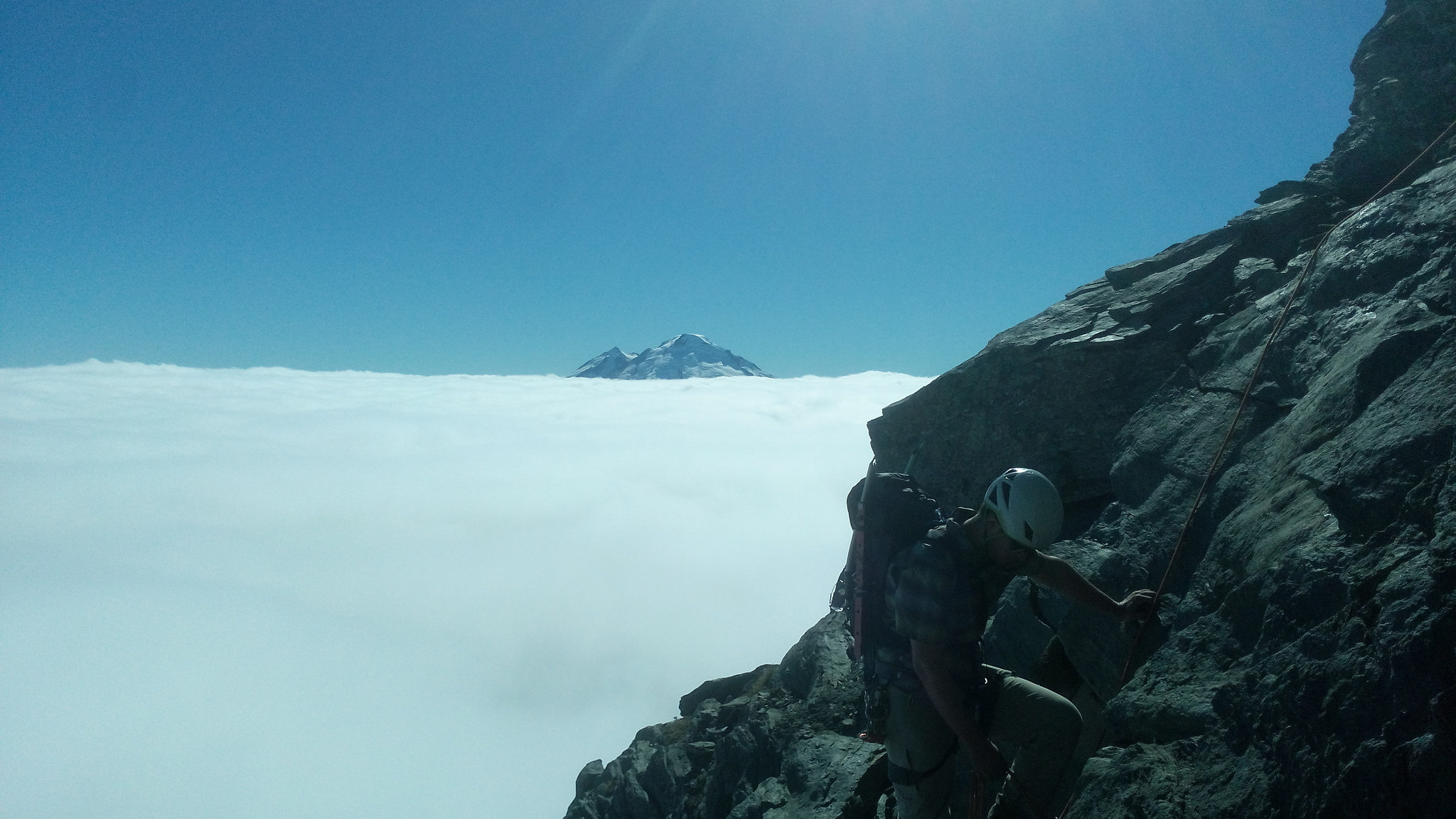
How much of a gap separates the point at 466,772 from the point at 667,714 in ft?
143

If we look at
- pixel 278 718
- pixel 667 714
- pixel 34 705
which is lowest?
pixel 667 714

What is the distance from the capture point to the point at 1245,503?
22.6ft

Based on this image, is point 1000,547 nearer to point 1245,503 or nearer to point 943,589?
point 943,589

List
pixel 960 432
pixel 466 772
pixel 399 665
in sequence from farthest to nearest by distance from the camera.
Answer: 1. pixel 399 665
2. pixel 466 772
3. pixel 960 432

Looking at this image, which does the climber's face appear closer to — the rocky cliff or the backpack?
the backpack

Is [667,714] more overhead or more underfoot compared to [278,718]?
more underfoot

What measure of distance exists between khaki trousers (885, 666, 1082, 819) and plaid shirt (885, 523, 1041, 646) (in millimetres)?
1026

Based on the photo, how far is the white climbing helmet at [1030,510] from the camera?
5.06 m

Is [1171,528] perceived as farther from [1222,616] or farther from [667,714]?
[667,714]

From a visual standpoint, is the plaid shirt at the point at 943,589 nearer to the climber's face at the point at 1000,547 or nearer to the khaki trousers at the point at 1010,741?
the climber's face at the point at 1000,547

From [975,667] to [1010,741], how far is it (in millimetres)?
971

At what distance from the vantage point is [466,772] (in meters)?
136

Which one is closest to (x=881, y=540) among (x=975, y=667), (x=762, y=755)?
(x=975, y=667)

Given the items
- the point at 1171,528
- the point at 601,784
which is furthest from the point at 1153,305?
the point at 601,784
